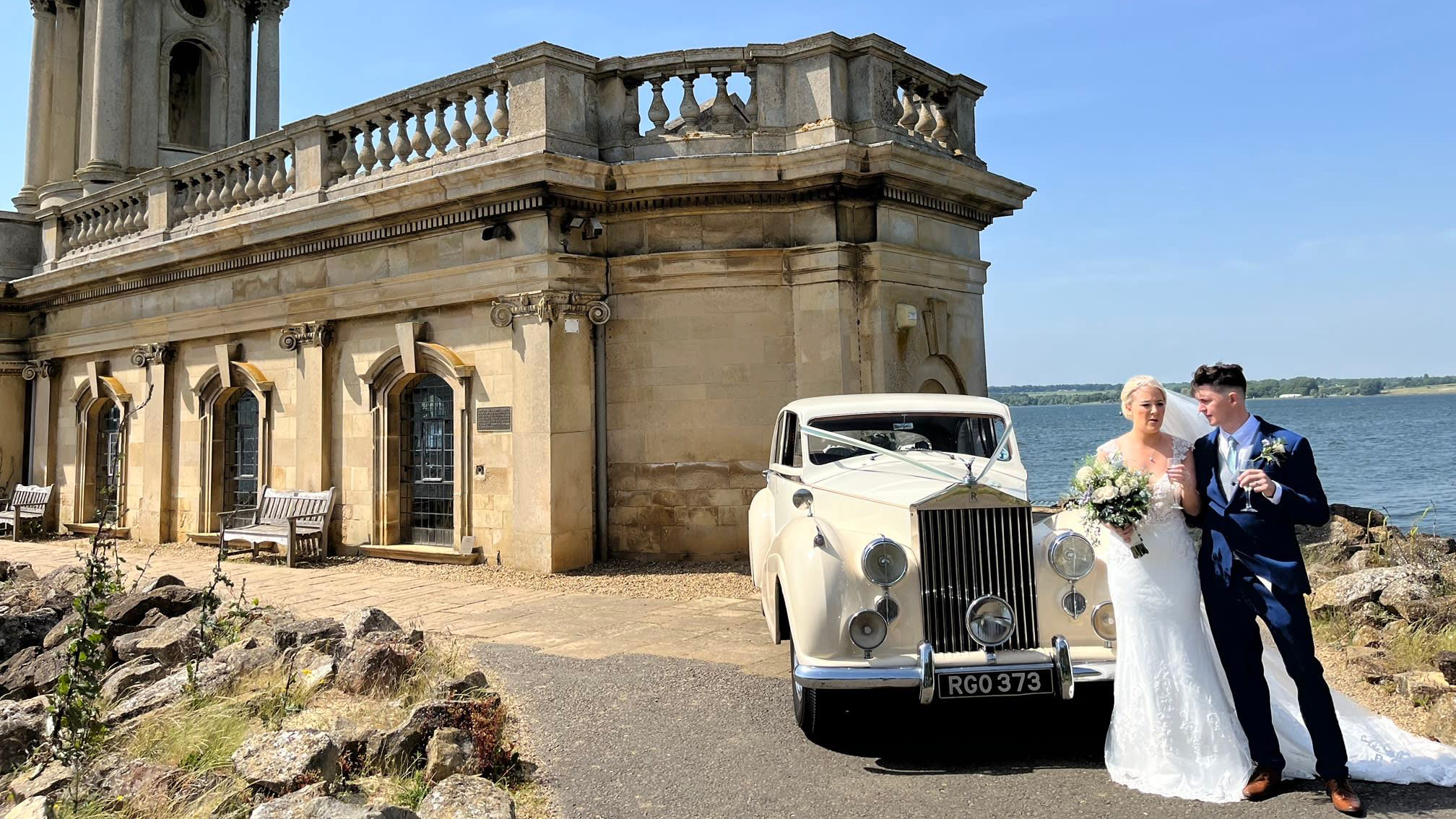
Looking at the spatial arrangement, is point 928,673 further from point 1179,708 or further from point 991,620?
point 1179,708

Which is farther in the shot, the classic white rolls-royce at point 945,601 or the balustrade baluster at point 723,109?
the balustrade baluster at point 723,109

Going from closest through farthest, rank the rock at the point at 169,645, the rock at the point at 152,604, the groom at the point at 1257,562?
the groom at the point at 1257,562, the rock at the point at 169,645, the rock at the point at 152,604

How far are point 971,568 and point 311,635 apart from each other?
4.68m

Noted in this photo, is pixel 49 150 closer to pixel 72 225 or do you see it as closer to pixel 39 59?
pixel 39 59

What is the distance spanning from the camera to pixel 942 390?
12125 millimetres

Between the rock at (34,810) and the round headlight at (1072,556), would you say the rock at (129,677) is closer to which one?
the rock at (34,810)

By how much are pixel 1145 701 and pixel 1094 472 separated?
111 cm

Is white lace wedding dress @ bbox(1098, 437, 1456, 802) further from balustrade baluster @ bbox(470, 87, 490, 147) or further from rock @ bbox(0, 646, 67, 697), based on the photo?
balustrade baluster @ bbox(470, 87, 490, 147)

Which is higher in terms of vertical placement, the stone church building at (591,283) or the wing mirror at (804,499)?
the stone church building at (591,283)

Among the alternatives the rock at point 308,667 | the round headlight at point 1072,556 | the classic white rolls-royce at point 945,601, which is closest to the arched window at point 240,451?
the rock at point 308,667

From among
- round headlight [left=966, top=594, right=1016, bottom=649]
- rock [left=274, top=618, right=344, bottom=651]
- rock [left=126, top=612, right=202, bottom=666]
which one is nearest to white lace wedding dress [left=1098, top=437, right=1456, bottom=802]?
round headlight [left=966, top=594, right=1016, bottom=649]

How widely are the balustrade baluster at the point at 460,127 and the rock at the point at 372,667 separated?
24.3 feet

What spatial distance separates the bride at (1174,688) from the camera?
4.43m

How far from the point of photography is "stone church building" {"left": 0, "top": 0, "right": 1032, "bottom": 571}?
1105 cm
